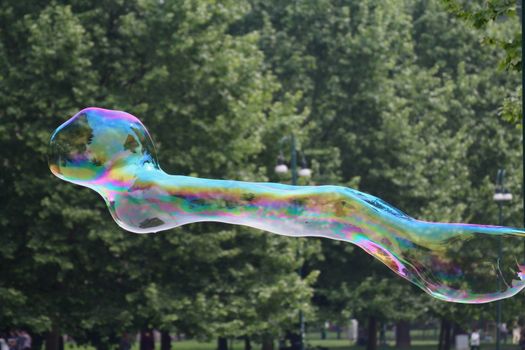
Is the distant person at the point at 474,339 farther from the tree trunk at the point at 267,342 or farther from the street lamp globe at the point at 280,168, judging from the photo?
the street lamp globe at the point at 280,168

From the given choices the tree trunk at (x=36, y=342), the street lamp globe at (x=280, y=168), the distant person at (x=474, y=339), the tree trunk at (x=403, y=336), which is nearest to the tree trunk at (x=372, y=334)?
the distant person at (x=474, y=339)

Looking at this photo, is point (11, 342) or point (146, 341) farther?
point (146, 341)

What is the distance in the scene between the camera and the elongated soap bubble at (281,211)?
9.47m

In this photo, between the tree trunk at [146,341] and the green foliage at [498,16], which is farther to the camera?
the tree trunk at [146,341]

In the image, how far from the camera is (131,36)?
34.2 m

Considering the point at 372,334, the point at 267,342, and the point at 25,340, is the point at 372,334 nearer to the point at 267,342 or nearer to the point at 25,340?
the point at 267,342

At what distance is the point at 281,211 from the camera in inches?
388

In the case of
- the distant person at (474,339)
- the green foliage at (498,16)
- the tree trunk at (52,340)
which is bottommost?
the tree trunk at (52,340)

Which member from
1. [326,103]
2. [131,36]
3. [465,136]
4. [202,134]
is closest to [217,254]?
[202,134]

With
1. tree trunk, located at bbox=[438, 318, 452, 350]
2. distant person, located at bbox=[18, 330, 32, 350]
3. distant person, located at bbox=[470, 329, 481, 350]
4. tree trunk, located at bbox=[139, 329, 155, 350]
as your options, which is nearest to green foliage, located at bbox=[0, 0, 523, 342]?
A: tree trunk, located at bbox=[139, 329, 155, 350]

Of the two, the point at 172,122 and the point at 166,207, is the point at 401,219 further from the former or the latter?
the point at 172,122

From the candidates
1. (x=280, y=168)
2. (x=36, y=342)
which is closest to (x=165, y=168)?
(x=280, y=168)

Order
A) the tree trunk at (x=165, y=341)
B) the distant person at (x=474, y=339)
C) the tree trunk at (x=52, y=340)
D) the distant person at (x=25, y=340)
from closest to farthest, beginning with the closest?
the tree trunk at (x=52, y=340)
the distant person at (x=25, y=340)
the tree trunk at (x=165, y=341)
the distant person at (x=474, y=339)

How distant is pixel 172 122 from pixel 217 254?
3.61m
